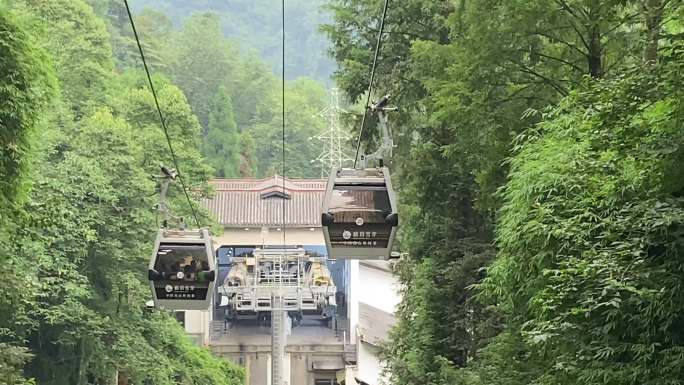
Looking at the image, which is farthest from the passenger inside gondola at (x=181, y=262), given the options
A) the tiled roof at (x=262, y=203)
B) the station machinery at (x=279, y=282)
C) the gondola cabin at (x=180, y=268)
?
the tiled roof at (x=262, y=203)

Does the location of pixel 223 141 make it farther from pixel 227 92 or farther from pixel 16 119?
pixel 16 119

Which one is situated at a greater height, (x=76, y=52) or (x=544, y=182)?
(x=76, y=52)

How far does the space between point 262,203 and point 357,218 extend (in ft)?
85.4

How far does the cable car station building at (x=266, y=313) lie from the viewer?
108 ft

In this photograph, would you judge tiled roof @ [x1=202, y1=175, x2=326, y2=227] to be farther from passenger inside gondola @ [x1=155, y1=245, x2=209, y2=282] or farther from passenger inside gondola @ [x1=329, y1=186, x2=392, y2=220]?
passenger inside gondola @ [x1=329, y1=186, x2=392, y2=220]

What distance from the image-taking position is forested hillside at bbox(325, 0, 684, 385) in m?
Result: 5.71

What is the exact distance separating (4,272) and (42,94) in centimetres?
201

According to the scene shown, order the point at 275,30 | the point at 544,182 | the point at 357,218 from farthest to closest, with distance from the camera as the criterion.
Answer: the point at 275,30
the point at 357,218
the point at 544,182

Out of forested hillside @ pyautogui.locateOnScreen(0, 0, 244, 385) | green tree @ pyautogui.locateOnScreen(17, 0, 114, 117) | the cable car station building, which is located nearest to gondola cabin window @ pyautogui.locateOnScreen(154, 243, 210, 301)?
forested hillside @ pyautogui.locateOnScreen(0, 0, 244, 385)

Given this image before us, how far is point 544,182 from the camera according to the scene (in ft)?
23.9

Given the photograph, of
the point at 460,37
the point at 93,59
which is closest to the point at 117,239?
the point at 93,59

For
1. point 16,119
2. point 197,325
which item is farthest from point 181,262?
point 197,325

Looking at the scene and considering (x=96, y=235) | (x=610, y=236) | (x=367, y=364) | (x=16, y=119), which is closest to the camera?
(x=610, y=236)

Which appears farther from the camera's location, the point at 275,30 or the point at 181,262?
the point at 275,30
